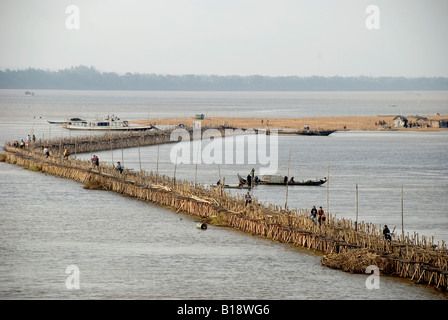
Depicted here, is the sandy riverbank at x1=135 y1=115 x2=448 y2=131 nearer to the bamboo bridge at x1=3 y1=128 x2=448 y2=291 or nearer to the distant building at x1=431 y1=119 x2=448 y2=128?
the distant building at x1=431 y1=119 x2=448 y2=128

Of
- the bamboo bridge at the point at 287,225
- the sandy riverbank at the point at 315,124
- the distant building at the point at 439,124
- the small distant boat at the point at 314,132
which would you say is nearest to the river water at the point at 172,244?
the bamboo bridge at the point at 287,225

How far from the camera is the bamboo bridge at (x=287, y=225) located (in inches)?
1129

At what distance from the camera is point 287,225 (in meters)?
35.4

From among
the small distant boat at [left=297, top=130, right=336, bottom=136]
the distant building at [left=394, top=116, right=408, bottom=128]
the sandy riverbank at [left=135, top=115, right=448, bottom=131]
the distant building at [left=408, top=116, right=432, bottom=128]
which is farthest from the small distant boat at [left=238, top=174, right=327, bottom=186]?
the distant building at [left=408, top=116, right=432, bottom=128]

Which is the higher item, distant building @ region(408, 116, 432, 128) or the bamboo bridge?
distant building @ region(408, 116, 432, 128)

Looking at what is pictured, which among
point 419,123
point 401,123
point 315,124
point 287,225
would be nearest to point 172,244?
point 287,225

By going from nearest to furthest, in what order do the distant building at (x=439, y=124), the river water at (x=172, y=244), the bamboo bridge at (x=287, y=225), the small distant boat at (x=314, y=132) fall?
the bamboo bridge at (x=287, y=225) < the river water at (x=172, y=244) < the small distant boat at (x=314, y=132) < the distant building at (x=439, y=124)

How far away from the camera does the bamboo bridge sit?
1129 inches

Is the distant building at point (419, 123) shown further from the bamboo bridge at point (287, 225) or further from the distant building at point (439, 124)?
the bamboo bridge at point (287, 225)

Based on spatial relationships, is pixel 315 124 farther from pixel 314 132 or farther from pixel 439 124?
pixel 439 124

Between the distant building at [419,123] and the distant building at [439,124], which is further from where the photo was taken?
the distant building at [419,123]

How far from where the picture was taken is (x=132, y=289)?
29.5 m
